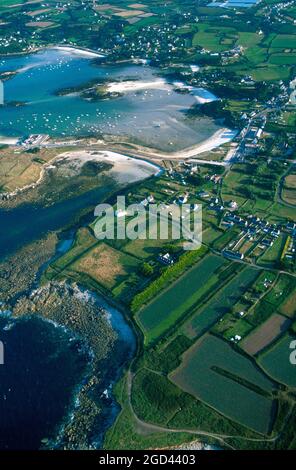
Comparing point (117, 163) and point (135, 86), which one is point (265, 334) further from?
point (135, 86)

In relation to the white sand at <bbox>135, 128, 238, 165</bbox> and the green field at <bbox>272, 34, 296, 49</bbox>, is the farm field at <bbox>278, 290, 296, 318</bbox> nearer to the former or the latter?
the white sand at <bbox>135, 128, 238, 165</bbox>

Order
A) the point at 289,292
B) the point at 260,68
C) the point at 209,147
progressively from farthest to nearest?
the point at 260,68 → the point at 209,147 → the point at 289,292

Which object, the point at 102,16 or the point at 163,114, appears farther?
the point at 102,16

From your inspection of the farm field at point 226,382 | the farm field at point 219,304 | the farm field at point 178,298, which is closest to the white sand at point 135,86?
the farm field at point 178,298

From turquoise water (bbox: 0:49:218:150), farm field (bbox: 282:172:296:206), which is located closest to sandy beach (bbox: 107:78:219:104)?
turquoise water (bbox: 0:49:218:150)

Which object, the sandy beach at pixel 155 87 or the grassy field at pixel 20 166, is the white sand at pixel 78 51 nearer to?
the sandy beach at pixel 155 87
